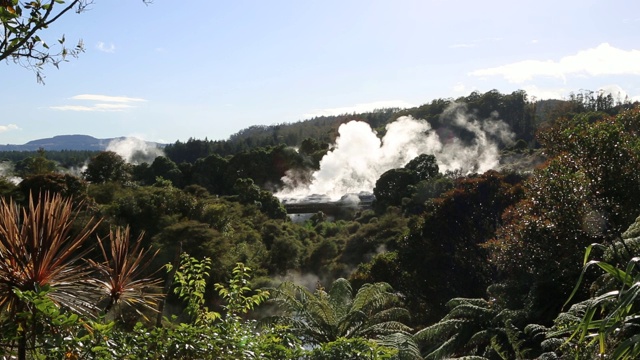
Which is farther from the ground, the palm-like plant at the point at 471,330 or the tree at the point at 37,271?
the tree at the point at 37,271

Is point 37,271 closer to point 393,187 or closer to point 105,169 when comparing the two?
point 393,187

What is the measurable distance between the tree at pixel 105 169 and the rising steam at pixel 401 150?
55.8 feet

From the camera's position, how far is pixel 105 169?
36.8 meters

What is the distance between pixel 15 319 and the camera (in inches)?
136

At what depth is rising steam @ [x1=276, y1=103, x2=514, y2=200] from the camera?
177ft

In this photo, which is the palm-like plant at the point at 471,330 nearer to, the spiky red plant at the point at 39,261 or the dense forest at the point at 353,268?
the dense forest at the point at 353,268

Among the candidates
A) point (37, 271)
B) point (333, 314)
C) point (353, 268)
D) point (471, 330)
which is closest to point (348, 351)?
point (37, 271)

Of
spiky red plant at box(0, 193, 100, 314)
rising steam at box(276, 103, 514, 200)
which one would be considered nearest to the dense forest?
spiky red plant at box(0, 193, 100, 314)

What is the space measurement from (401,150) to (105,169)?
31.9m

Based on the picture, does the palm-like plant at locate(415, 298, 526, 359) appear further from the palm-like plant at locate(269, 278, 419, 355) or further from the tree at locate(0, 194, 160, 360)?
the tree at locate(0, 194, 160, 360)

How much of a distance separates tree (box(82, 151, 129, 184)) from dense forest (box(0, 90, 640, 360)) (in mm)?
98

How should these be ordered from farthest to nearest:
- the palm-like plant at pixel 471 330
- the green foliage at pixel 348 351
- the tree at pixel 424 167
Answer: the tree at pixel 424 167
the palm-like plant at pixel 471 330
the green foliage at pixel 348 351

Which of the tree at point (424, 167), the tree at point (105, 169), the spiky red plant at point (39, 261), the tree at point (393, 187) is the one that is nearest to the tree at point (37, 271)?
the spiky red plant at point (39, 261)

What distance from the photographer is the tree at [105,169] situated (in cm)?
3650
